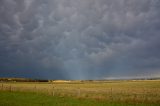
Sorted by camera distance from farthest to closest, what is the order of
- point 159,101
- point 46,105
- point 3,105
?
point 159,101 < point 46,105 < point 3,105

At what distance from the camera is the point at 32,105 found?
26438mm

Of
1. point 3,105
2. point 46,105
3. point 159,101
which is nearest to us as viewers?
point 3,105

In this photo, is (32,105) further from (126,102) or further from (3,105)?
(126,102)

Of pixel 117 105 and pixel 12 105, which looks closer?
pixel 12 105

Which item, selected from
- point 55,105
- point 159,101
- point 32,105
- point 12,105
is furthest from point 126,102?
point 12,105

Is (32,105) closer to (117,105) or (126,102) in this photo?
(117,105)

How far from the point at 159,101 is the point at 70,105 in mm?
11385

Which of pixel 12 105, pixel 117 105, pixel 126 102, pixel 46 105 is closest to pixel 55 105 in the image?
pixel 46 105

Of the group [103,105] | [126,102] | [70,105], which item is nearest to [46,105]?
[70,105]

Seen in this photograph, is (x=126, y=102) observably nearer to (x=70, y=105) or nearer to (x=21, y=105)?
(x=70, y=105)

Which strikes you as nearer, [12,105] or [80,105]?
[12,105]

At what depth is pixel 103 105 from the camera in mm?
27703

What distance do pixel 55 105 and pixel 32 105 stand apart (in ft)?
8.28

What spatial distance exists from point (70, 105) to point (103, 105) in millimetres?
3859
